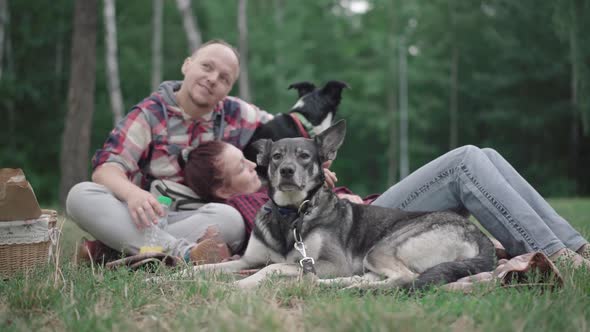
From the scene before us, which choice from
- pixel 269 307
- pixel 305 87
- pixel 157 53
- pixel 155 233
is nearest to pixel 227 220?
pixel 155 233

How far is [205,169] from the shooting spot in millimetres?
4773

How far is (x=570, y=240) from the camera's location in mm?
3953

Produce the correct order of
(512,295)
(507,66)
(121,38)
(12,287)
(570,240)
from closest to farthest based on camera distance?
(512,295), (12,287), (570,240), (121,38), (507,66)

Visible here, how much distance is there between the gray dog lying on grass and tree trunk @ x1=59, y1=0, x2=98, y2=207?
8.04 meters

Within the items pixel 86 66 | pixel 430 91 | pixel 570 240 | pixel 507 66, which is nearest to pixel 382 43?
pixel 430 91

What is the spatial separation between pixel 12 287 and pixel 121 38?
23905mm

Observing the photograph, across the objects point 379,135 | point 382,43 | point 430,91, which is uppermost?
point 382,43

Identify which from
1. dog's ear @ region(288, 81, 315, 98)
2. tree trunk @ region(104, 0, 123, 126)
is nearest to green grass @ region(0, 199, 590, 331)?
dog's ear @ region(288, 81, 315, 98)

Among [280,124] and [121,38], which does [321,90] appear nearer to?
[280,124]

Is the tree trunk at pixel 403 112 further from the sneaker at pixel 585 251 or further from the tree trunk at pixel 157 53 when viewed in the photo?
the sneaker at pixel 585 251

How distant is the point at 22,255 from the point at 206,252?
1.28 m

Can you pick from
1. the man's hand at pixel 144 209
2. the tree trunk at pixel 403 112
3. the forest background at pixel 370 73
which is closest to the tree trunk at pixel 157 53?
the forest background at pixel 370 73

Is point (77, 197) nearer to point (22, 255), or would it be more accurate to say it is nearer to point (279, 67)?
point (22, 255)

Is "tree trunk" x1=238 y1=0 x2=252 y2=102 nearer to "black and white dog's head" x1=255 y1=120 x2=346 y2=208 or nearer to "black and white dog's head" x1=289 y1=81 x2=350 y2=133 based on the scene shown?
"black and white dog's head" x1=289 y1=81 x2=350 y2=133
